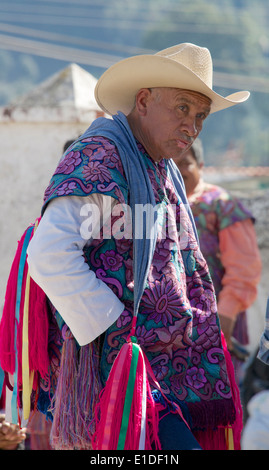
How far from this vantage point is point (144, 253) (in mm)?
2514

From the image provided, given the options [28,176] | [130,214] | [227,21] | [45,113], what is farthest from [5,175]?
[227,21]

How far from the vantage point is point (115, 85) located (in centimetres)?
291

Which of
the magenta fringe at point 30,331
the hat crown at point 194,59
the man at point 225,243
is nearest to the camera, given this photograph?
the magenta fringe at point 30,331

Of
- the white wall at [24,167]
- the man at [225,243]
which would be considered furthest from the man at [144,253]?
the white wall at [24,167]

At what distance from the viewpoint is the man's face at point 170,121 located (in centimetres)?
272

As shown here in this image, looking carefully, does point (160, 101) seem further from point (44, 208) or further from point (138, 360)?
point (138, 360)

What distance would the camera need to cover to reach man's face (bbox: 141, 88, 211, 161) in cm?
272

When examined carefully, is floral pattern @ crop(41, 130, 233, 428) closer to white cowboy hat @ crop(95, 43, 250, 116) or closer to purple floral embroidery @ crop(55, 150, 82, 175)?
purple floral embroidery @ crop(55, 150, 82, 175)

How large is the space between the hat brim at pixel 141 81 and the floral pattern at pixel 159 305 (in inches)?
11.4

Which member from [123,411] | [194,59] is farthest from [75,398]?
[194,59]

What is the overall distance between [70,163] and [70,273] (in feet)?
1.36

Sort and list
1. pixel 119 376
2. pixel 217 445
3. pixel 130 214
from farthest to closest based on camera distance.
A: pixel 217 445 → pixel 130 214 → pixel 119 376

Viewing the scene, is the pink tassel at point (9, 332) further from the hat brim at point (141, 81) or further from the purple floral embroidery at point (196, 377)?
the hat brim at point (141, 81)

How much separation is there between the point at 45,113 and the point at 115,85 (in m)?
2.45
